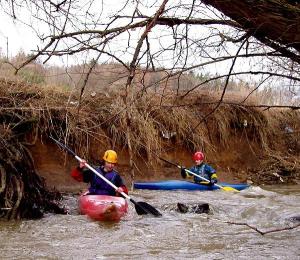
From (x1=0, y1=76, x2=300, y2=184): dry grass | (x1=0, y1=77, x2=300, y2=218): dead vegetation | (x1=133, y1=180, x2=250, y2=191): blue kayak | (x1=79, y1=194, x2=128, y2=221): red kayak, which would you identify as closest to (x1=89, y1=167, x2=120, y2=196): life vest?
(x1=79, y1=194, x2=128, y2=221): red kayak

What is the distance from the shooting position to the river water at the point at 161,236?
5.25m

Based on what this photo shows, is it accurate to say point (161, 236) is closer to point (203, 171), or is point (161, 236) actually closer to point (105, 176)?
point (105, 176)

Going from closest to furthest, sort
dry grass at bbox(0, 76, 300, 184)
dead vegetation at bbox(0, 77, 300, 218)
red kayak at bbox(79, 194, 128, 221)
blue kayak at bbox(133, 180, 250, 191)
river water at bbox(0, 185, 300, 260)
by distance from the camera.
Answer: river water at bbox(0, 185, 300, 260) < red kayak at bbox(79, 194, 128, 221) < dead vegetation at bbox(0, 77, 300, 218) < dry grass at bbox(0, 76, 300, 184) < blue kayak at bbox(133, 180, 250, 191)

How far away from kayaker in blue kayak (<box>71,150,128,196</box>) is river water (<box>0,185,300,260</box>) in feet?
1.43

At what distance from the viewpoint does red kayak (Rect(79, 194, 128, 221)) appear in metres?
7.15

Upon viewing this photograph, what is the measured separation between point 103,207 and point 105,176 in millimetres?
1112

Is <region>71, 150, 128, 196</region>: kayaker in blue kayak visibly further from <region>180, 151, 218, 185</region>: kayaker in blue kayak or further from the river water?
<region>180, 151, 218, 185</region>: kayaker in blue kayak

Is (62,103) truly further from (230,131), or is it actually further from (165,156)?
(230,131)

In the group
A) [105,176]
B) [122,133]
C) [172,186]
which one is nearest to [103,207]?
[105,176]

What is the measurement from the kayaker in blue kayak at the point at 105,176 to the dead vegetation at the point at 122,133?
22.3 inches

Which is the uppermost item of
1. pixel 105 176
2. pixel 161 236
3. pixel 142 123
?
pixel 142 123

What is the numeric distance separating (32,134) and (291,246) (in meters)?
6.20

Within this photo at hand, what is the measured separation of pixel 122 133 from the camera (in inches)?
451

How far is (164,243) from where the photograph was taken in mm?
5824
